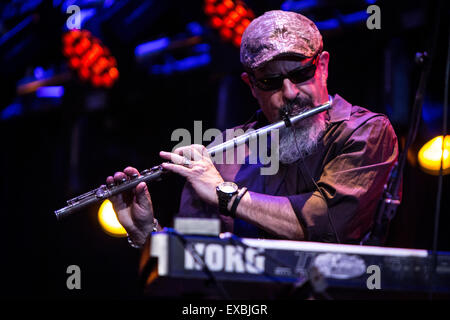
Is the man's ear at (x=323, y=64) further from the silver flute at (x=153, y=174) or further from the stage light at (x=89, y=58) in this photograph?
the stage light at (x=89, y=58)

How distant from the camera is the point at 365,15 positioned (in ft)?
13.1

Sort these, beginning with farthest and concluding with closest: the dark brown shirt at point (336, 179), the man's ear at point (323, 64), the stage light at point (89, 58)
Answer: the stage light at point (89, 58) < the man's ear at point (323, 64) < the dark brown shirt at point (336, 179)

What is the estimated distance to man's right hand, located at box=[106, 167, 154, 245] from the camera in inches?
101

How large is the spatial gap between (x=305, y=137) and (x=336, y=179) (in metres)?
0.38

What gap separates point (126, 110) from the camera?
546 centimetres

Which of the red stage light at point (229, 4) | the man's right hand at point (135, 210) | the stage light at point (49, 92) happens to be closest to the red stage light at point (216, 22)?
the red stage light at point (229, 4)

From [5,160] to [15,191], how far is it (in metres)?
0.45

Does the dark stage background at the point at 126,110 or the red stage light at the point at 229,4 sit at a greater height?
the red stage light at the point at 229,4

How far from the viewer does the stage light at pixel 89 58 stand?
4.59 meters

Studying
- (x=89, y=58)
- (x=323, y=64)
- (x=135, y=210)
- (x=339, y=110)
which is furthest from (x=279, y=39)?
(x=89, y=58)

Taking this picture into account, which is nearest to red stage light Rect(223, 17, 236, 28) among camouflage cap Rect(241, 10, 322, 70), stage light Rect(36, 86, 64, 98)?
camouflage cap Rect(241, 10, 322, 70)

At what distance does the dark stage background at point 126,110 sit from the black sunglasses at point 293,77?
42.3 inches

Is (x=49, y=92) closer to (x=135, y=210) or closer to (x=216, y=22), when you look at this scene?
(x=216, y=22)

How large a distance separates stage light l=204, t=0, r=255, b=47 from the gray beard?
172 centimetres
